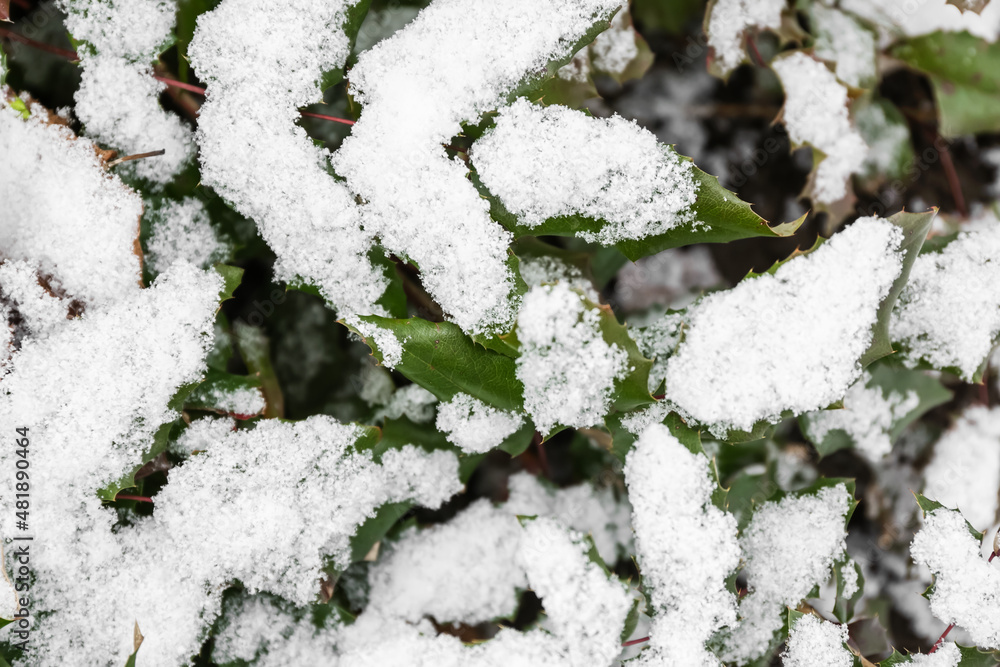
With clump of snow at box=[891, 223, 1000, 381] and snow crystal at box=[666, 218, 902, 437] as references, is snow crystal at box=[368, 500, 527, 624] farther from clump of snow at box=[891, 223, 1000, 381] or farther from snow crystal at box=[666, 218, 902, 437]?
clump of snow at box=[891, 223, 1000, 381]

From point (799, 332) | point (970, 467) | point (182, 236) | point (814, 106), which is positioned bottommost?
point (970, 467)

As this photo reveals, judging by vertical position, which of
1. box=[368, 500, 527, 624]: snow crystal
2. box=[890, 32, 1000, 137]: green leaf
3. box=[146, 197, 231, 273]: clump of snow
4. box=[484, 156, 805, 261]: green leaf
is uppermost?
box=[890, 32, 1000, 137]: green leaf

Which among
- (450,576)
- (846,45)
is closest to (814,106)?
(846,45)

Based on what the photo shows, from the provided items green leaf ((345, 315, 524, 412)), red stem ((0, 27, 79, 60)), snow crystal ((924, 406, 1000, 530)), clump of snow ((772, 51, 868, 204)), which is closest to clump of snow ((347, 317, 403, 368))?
green leaf ((345, 315, 524, 412))

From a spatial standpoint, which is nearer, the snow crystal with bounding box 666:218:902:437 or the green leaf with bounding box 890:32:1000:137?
the snow crystal with bounding box 666:218:902:437

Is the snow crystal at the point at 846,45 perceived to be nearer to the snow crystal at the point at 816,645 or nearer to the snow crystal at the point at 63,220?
the snow crystal at the point at 816,645

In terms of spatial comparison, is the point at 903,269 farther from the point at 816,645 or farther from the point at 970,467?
the point at 970,467
